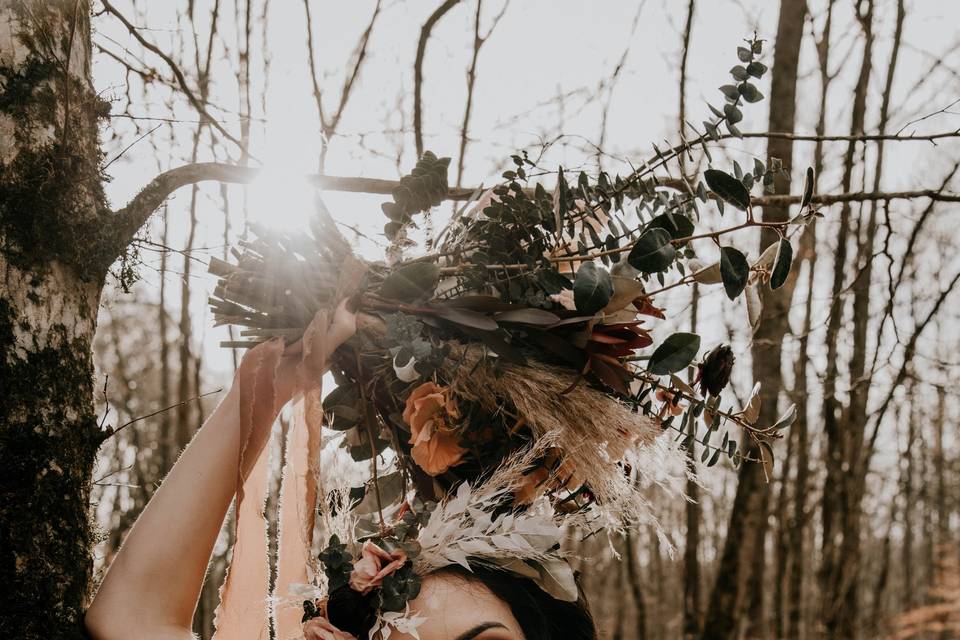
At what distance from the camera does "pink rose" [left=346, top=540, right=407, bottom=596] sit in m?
1.34

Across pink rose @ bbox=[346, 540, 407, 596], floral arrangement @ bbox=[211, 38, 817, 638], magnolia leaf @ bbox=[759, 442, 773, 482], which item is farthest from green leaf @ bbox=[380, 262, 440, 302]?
magnolia leaf @ bbox=[759, 442, 773, 482]

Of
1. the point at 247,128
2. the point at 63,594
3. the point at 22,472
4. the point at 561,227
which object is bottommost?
the point at 63,594

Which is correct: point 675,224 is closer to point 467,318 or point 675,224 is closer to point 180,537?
point 467,318

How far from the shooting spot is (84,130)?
4.78 ft

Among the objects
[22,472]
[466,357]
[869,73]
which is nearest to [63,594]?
[22,472]

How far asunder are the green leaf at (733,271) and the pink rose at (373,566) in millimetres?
785

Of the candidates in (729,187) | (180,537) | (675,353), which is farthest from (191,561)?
(729,187)

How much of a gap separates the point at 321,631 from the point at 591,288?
79 centimetres

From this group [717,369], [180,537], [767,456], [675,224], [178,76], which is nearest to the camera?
[180,537]

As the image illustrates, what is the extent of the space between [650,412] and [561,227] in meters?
0.44

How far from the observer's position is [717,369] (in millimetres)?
1493

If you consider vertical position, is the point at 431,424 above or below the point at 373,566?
above

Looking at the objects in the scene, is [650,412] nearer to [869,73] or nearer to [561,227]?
[561,227]

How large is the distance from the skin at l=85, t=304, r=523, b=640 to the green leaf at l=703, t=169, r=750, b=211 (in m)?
0.71
